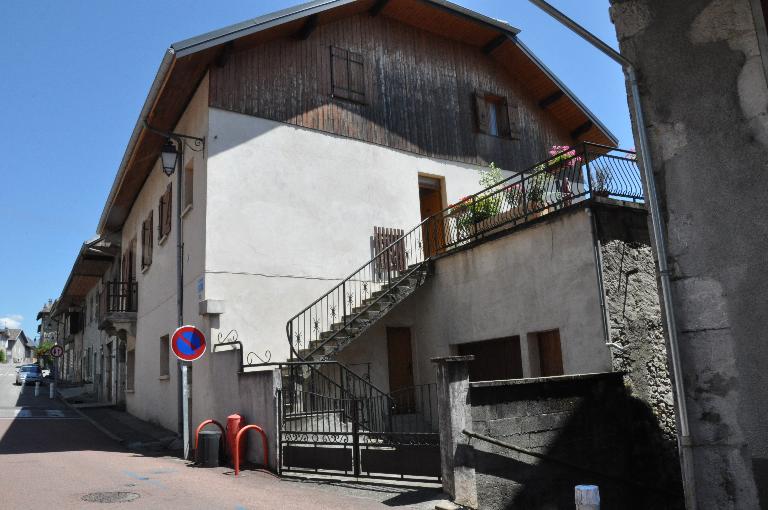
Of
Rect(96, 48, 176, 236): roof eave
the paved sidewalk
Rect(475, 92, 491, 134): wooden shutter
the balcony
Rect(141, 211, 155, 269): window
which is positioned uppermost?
Rect(475, 92, 491, 134): wooden shutter

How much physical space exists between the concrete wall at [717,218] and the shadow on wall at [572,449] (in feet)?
8.19

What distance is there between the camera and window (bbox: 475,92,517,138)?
17.2 metres

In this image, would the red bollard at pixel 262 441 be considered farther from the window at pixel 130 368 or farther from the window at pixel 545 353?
the window at pixel 130 368

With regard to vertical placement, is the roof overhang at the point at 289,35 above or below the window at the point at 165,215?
above

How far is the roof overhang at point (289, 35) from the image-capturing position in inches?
497

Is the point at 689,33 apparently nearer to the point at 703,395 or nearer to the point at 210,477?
the point at 703,395

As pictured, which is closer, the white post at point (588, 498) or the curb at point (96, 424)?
the white post at point (588, 498)

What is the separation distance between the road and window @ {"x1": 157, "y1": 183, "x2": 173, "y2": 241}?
5.29 metres

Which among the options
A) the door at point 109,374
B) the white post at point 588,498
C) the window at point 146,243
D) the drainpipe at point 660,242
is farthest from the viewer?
the door at point 109,374

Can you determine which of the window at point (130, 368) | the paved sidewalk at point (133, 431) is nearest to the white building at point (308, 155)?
the paved sidewalk at point (133, 431)

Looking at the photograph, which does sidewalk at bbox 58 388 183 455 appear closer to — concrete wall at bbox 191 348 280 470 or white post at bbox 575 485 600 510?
concrete wall at bbox 191 348 280 470

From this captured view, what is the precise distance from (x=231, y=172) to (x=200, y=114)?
160 centimetres

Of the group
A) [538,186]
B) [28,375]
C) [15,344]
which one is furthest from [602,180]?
[15,344]

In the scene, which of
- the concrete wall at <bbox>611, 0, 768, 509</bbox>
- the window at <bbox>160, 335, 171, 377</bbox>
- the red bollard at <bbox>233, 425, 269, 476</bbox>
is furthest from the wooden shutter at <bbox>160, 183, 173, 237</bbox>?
the concrete wall at <bbox>611, 0, 768, 509</bbox>
